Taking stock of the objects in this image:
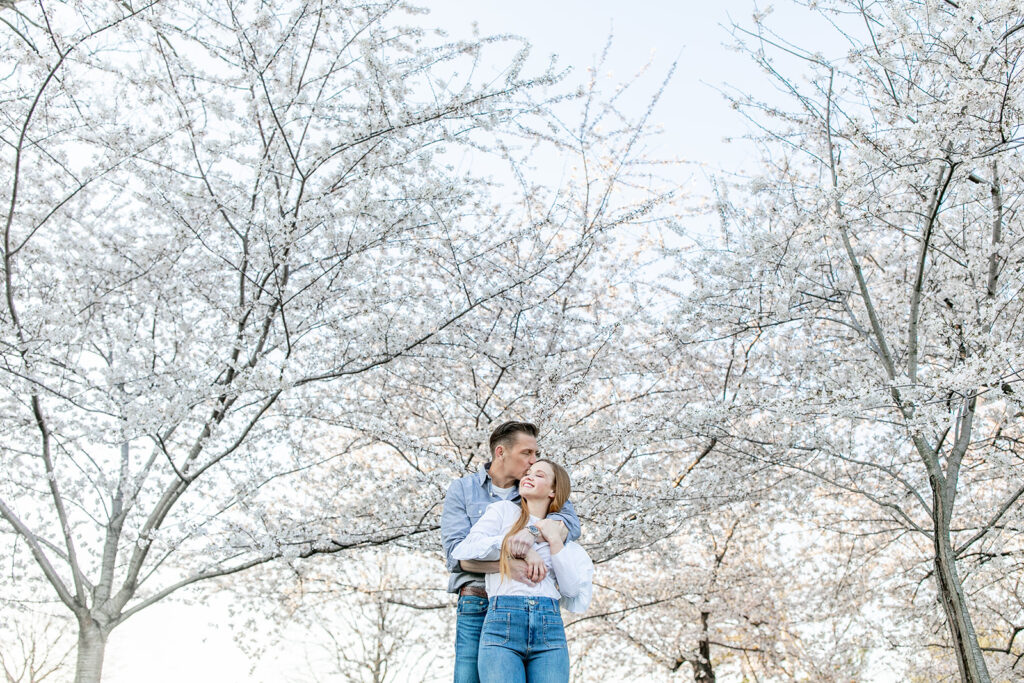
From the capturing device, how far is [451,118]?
4.81m

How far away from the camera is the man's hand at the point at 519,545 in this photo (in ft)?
6.98

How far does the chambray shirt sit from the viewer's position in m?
2.35

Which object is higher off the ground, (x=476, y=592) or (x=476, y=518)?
(x=476, y=518)

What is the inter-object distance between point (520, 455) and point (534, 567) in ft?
1.35

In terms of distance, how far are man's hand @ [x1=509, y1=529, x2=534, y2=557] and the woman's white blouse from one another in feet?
0.15

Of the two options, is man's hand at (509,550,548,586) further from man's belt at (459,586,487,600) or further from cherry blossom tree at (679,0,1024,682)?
cherry blossom tree at (679,0,1024,682)

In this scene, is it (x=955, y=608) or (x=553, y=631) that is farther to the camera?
(x=955, y=608)

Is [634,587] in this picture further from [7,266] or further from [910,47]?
[7,266]

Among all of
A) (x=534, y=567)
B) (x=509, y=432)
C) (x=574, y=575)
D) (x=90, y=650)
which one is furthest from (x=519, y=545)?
(x=90, y=650)

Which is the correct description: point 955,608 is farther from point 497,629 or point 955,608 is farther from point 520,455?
point 497,629

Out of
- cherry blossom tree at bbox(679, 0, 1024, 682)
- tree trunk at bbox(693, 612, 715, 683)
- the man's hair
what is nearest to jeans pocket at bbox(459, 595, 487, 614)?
the man's hair

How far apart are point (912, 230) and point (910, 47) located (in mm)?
1190

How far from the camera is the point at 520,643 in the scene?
2094 millimetres

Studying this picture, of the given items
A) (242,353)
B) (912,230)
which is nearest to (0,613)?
(242,353)
